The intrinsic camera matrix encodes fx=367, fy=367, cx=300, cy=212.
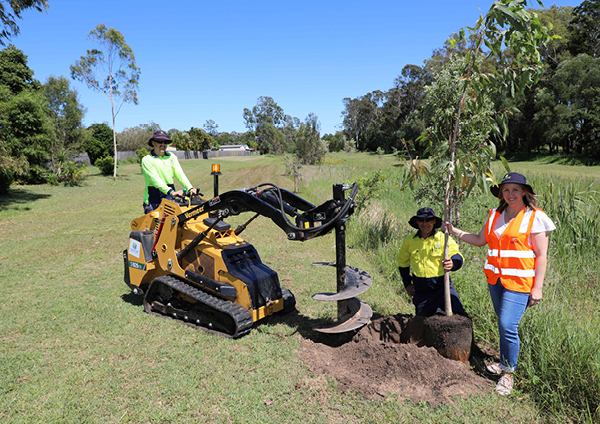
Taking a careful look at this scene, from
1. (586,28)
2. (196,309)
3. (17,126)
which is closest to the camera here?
(196,309)

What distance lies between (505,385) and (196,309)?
366 centimetres

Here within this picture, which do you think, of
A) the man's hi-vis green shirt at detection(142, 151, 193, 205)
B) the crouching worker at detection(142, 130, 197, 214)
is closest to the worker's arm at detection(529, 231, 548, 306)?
the crouching worker at detection(142, 130, 197, 214)

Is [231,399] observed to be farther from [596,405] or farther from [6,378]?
[596,405]

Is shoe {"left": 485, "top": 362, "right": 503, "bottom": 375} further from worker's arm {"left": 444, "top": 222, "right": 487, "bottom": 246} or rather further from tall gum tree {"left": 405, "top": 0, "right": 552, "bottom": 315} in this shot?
worker's arm {"left": 444, "top": 222, "right": 487, "bottom": 246}

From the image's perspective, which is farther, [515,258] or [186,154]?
[186,154]

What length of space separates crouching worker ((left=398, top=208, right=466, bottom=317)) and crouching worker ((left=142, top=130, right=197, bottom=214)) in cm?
306

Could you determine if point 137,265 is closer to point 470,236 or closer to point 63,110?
point 470,236

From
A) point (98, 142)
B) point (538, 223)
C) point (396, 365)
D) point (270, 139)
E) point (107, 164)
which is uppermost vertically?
point (270, 139)

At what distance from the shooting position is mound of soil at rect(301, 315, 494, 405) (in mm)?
3521

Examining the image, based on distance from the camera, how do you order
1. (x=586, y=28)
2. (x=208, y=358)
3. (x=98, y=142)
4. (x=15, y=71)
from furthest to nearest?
(x=98, y=142) → (x=586, y=28) → (x=15, y=71) → (x=208, y=358)

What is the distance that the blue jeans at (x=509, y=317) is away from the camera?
3240 millimetres

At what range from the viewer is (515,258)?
10.5 ft

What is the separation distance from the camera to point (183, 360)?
418 centimetres

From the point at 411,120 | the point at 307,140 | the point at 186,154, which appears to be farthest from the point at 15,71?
the point at 186,154
